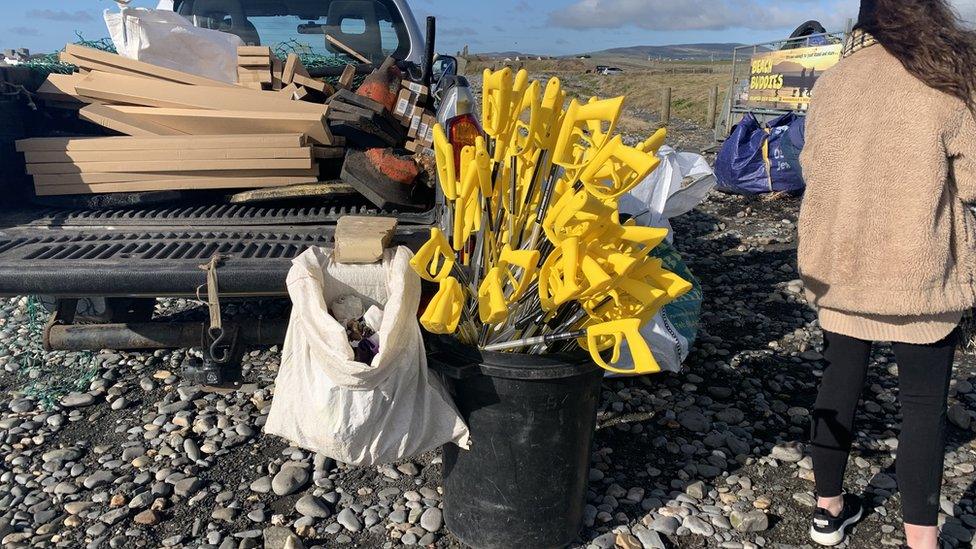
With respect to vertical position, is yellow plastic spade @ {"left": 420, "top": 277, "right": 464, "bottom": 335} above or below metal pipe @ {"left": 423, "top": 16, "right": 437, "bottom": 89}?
below

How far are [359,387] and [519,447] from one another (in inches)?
23.1

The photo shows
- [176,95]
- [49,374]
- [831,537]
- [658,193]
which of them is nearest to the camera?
[831,537]

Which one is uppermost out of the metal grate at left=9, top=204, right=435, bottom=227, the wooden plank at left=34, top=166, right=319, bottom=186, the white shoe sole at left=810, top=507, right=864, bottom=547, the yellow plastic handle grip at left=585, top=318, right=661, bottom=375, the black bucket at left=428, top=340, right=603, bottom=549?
the wooden plank at left=34, top=166, right=319, bottom=186

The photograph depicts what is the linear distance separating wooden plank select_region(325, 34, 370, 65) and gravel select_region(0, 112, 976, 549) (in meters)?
1.79

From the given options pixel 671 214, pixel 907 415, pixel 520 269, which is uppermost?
pixel 520 269

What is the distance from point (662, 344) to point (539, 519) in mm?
1524

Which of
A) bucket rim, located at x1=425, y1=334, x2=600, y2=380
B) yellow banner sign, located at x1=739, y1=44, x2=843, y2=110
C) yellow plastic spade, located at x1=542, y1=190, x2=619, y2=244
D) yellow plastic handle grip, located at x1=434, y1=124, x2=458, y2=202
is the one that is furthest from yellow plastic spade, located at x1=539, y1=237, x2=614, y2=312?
yellow banner sign, located at x1=739, y1=44, x2=843, y2=110

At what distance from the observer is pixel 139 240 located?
302 cm

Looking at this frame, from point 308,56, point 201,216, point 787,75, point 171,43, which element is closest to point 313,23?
point 308,56

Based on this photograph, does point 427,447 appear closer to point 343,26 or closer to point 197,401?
point 197,401

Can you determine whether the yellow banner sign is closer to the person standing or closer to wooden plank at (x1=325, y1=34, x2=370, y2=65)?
wooden plank at (x1=325, y1=34, x2=370, y2=65)

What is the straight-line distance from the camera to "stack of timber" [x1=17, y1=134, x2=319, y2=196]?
11.0ft

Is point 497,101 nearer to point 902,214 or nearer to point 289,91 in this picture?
Answer: point 902,214

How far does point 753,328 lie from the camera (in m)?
4.97
